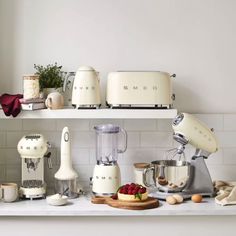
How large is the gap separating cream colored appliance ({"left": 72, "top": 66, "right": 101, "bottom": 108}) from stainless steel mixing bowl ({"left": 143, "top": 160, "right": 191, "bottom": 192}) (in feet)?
1.66

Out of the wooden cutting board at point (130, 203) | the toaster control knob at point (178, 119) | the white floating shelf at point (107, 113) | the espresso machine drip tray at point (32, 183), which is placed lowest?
the wooden cutting board at point (130, 203)

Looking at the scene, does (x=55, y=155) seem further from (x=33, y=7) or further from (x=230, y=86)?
(x=230, y=86)

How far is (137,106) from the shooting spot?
317 cm

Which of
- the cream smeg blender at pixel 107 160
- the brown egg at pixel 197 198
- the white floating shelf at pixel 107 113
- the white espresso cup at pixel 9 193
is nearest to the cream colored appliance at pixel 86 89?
the white floating shelf at pixel 107 113

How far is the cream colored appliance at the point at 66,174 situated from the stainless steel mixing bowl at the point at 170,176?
41cm

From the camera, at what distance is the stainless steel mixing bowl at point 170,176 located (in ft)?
10.1

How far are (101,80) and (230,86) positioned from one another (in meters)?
0.80

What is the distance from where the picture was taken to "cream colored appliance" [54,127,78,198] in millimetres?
3176

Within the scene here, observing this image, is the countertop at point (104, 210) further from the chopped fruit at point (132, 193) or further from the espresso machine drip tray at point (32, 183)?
the espresso machine drip tray at point (32, 183)

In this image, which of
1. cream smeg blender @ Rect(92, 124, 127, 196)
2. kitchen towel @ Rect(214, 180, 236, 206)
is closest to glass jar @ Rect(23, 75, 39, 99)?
cream smeg blender @ Rect(92, 124, 127, 196)

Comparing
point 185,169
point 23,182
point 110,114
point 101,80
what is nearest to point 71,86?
point 101,80

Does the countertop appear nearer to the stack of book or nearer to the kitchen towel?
the kitchen towel

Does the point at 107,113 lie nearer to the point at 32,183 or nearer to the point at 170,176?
the point at 170,176

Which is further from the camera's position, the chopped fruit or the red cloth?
the red cloth
